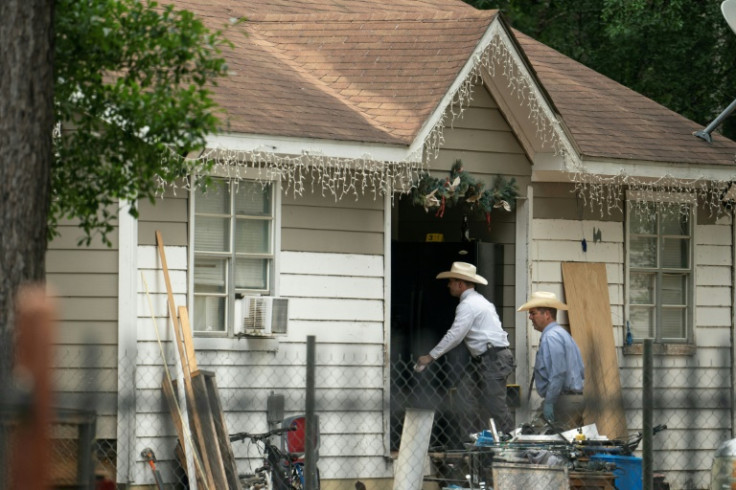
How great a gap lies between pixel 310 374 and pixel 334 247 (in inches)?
226

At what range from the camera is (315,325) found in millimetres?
12633

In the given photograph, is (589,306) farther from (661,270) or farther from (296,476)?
(296,476)

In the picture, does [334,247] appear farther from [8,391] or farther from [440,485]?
[8,391]

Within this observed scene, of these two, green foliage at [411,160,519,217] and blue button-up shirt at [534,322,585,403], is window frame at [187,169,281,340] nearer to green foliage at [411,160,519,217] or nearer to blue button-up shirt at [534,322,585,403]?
green foliage at [411,160,519,217]

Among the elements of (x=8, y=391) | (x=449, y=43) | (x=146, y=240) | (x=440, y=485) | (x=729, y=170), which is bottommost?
(x=440, y=485)

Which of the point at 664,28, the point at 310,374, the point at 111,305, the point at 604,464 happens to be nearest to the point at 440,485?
the point at 604,464

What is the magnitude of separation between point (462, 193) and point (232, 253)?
233cm

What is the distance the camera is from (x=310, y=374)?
23.2 feet

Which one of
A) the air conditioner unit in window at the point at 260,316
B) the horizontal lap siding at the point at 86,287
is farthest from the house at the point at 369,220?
the air conditioner unit in window at the point at 260,316

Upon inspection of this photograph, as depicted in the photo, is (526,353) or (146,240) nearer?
(146,240)

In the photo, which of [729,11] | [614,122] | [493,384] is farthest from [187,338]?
[729,11]

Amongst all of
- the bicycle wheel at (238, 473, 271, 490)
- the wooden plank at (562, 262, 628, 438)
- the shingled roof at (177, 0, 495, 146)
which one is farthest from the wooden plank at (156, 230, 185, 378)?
the wooden plank at (562, 262, 628, 438)

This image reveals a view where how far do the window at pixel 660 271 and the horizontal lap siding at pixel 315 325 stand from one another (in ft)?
10.1

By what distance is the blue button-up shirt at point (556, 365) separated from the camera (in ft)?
40.2
